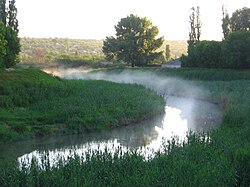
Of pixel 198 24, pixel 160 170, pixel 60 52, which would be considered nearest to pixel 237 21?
pixel 198 24

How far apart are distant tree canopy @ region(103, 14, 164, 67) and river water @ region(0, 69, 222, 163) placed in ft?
110

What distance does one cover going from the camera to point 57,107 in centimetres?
2236

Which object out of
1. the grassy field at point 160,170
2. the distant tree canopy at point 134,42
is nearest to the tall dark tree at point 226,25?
the distant tree canopy at point 134,42

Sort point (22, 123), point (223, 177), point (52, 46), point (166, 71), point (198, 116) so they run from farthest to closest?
point (52, 46) → point (166, 71) → point (198, 116) → point (22, 123) → point (223, 177)

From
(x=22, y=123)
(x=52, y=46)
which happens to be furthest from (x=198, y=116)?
(x=52, y=46)

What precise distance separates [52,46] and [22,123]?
13832 centimetres

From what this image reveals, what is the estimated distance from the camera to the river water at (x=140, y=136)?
16.2 metres

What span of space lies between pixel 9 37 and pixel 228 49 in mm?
23254

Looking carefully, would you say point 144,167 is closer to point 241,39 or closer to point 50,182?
point 50,182

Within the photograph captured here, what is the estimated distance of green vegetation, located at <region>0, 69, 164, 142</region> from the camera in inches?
774

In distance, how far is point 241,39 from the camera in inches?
1628

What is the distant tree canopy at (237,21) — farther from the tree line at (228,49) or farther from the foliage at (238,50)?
the foliage at (238,50)

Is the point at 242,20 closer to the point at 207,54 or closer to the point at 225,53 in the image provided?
the point at 207,54

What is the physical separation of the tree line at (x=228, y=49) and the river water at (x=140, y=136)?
29.6 feet
